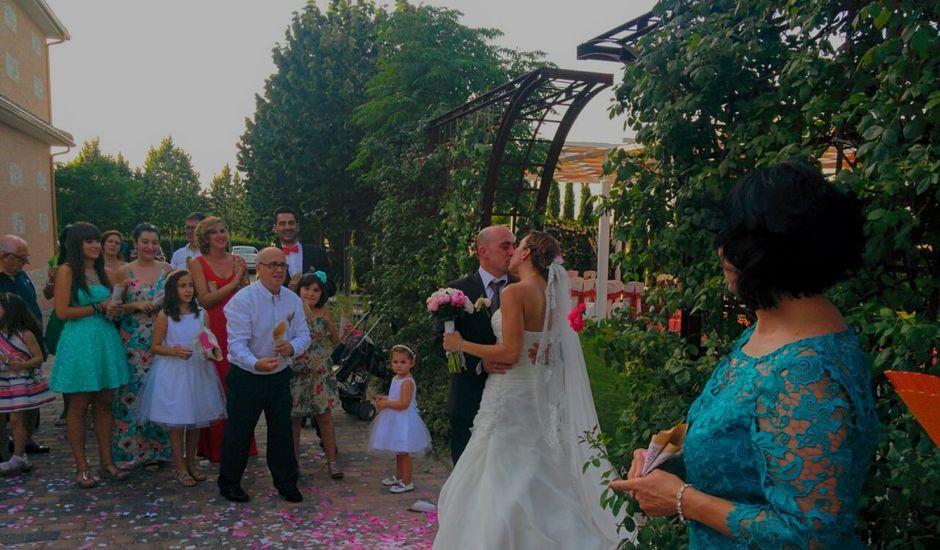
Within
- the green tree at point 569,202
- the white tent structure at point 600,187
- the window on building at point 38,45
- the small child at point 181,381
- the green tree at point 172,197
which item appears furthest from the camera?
the green tree at point 172,197

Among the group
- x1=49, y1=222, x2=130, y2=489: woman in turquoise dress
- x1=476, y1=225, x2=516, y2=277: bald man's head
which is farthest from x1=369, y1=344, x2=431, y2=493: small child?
x1=49, y1=222, x2=130, y2=489: woman in turquoise dress

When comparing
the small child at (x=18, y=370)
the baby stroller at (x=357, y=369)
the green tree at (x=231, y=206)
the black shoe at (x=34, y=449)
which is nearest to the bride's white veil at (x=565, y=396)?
the baby stroller at (x=357, y=369)

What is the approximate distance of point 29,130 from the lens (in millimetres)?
23484

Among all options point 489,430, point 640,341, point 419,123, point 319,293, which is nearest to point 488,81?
point 419,123

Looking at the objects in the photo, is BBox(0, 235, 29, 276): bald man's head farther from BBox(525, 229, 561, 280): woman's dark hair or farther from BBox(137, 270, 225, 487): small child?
BBox(525, 229, 561, 280): woman's dark hair

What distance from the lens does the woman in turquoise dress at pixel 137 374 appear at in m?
6.06

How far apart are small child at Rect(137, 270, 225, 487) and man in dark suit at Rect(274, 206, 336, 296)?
120cm

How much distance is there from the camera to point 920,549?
219cm

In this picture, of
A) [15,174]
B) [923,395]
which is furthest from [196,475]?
[15,174]

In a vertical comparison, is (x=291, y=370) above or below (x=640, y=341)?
below

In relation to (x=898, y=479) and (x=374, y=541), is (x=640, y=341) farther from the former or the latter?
(x=374, y=541)

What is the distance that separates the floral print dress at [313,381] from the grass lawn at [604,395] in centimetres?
244

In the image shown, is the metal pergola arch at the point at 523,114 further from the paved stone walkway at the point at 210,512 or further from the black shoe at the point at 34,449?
the black shoe at the point at 34,449

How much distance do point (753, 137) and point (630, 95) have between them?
643mm
